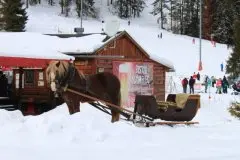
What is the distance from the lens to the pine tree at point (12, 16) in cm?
5581

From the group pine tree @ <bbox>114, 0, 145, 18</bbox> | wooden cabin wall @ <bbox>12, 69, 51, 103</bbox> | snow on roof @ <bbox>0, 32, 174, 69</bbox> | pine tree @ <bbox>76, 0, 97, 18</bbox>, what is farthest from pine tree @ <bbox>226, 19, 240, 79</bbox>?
pine tree @ <bbox>114, 0, 145, 18</bbox>

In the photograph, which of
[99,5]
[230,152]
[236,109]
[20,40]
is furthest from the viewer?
[99,5]

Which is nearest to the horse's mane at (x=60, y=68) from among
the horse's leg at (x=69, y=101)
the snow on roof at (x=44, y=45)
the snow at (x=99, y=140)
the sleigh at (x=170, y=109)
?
the horse's leg at (x=69, y=101)

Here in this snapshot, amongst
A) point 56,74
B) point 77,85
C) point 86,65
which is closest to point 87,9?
point 86,65

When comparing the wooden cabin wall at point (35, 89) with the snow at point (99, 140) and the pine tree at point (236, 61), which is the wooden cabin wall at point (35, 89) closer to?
the snow at point (99, 140)

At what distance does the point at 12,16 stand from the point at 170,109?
148ft

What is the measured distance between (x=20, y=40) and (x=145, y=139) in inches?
487

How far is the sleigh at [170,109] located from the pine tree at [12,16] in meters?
41.6

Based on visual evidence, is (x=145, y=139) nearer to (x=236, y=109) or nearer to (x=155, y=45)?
(x=236, y=109)

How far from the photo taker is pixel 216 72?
200 ft

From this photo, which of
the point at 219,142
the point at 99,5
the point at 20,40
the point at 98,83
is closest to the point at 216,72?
the point at 20,40

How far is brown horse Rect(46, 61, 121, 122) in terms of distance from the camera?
13930mm

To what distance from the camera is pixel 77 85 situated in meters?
14.5

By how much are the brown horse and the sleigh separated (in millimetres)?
837
